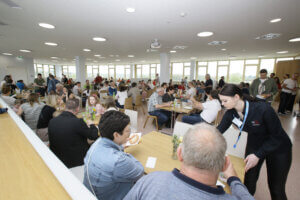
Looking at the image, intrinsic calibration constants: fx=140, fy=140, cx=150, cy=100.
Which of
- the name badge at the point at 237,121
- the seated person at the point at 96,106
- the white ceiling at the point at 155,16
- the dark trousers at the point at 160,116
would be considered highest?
the white ceiling at the point at 155,16

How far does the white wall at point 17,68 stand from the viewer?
420 inches

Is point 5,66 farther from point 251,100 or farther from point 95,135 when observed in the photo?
point 251,100

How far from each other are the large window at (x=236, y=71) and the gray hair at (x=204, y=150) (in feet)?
45.5

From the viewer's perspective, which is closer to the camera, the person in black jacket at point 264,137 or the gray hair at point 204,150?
the gray hair at point 204,150

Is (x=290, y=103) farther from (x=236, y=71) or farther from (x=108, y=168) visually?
(x=108, y=168)

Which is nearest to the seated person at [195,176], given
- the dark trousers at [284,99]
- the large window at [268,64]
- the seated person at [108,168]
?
the seated person at [108,168]

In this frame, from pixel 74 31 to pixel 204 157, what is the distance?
15.8ft

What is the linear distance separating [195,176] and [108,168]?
0.60 m

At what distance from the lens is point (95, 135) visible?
1.78 meters

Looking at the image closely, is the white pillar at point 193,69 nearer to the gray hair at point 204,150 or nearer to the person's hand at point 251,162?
the person's hand at point 251,162

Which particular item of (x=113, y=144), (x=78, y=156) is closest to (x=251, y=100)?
(x=113, y=144)

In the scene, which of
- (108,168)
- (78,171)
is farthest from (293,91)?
(78,171)

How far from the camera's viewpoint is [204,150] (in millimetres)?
599

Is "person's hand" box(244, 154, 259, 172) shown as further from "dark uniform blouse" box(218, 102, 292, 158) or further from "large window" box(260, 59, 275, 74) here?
"large window" box(260, 59, 275, 74)
